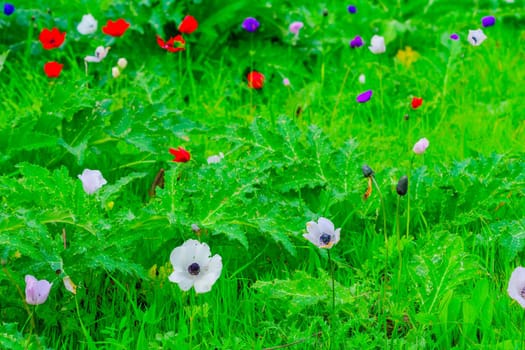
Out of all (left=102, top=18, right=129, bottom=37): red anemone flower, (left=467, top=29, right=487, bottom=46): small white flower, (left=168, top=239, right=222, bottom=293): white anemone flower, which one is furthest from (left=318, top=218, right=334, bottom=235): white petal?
(left=102, top=18, right=129, bottom=37): red anemone flower

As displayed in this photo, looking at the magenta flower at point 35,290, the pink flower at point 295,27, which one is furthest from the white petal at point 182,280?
the pink flower at point 295,27

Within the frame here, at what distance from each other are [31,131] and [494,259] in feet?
5.52

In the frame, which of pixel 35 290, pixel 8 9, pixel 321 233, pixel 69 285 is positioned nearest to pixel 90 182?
pixel 69 285

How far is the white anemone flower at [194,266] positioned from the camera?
1.94m

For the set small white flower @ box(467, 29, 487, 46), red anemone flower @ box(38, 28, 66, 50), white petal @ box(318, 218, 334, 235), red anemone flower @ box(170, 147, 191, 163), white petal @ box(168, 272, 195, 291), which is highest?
red anemone flower @ box(38, 28, 66, 50)

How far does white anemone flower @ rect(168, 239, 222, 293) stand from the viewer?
194 centimetres

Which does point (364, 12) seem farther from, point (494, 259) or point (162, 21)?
point (494, 259)

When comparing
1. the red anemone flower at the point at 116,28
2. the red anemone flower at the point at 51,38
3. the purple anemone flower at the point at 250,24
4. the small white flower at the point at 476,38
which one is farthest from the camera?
the purple anemone flower at the point at 250,24

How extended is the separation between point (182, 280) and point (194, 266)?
1.7 inches

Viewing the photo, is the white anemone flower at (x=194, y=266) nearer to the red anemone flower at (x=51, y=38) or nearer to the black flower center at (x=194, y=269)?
the black flower center at (x=194, y=269)

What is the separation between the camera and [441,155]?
329 cm

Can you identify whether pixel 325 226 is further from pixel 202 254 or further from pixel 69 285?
pixel 69 285

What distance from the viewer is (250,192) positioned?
8.41 ft

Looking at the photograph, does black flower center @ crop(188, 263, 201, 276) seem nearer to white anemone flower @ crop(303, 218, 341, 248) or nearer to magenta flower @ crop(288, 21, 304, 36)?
white anemone flower @ crop(303, 218, 341, 248)
